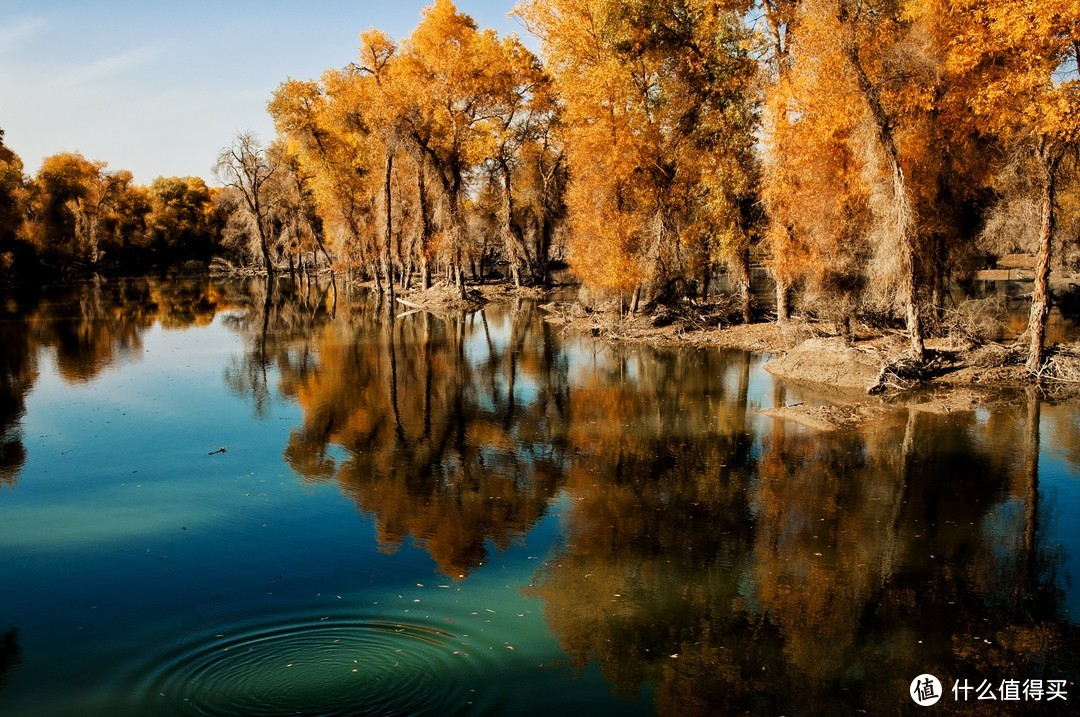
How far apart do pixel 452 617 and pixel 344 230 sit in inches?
1953

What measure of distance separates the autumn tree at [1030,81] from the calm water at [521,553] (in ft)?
19.8

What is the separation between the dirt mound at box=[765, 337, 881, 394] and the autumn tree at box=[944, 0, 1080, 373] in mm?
4565

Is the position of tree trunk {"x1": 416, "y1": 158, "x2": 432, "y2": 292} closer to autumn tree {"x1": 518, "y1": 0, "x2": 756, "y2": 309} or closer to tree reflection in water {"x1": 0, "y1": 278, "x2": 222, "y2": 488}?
tree reflection in water {"x1": 0, "y1": 278, "x2": 222, "y2": 488}

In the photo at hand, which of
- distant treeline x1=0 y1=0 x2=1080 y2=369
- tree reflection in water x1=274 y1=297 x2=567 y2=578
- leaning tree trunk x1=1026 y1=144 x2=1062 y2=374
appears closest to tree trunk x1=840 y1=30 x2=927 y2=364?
distant treeline x1=0 y1=0 x2=1080 y2=369

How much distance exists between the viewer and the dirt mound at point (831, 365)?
22828 mm

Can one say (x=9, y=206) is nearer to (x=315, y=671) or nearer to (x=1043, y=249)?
(x=315, y=671)

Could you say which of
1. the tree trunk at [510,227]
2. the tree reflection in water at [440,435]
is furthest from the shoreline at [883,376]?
the tree trunk at [510,227]

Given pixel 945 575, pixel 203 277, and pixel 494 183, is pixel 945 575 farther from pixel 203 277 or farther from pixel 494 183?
pixel 203 277

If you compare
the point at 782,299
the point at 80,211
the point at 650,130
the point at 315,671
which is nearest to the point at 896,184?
the point at 782,299

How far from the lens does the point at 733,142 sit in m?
29.6

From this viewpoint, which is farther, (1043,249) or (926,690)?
(1043,249)

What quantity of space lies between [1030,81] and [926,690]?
697 inches

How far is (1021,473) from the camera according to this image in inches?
586

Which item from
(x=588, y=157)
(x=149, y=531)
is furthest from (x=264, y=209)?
(x=149, y=531)
